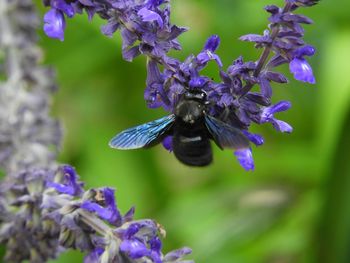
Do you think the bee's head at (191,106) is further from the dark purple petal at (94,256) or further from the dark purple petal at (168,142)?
the dark purple petal at (94,256)

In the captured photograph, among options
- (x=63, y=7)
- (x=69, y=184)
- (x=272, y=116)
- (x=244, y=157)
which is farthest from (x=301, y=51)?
(x=69, y=184)

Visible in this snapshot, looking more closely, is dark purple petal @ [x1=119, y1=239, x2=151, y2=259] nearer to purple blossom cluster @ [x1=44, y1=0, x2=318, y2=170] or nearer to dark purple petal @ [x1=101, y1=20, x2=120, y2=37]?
purple blossom cluster @ [x1=44, y1=0, x2=318, y2=170]

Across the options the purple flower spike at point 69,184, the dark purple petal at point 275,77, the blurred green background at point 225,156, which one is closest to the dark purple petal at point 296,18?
the dark purple petal at point 275,77

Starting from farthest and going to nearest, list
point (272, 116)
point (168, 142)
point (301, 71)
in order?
point (168, 142) < point (272, 116) < point (301, 71)

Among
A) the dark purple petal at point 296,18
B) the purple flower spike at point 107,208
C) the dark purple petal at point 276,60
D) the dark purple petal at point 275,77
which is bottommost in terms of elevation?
the purple flower spike at point 107,208

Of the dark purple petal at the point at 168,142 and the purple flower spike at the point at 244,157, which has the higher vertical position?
the dark purple petal at the point at 168,142

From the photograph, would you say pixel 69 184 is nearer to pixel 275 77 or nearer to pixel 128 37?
pixel 128 37
